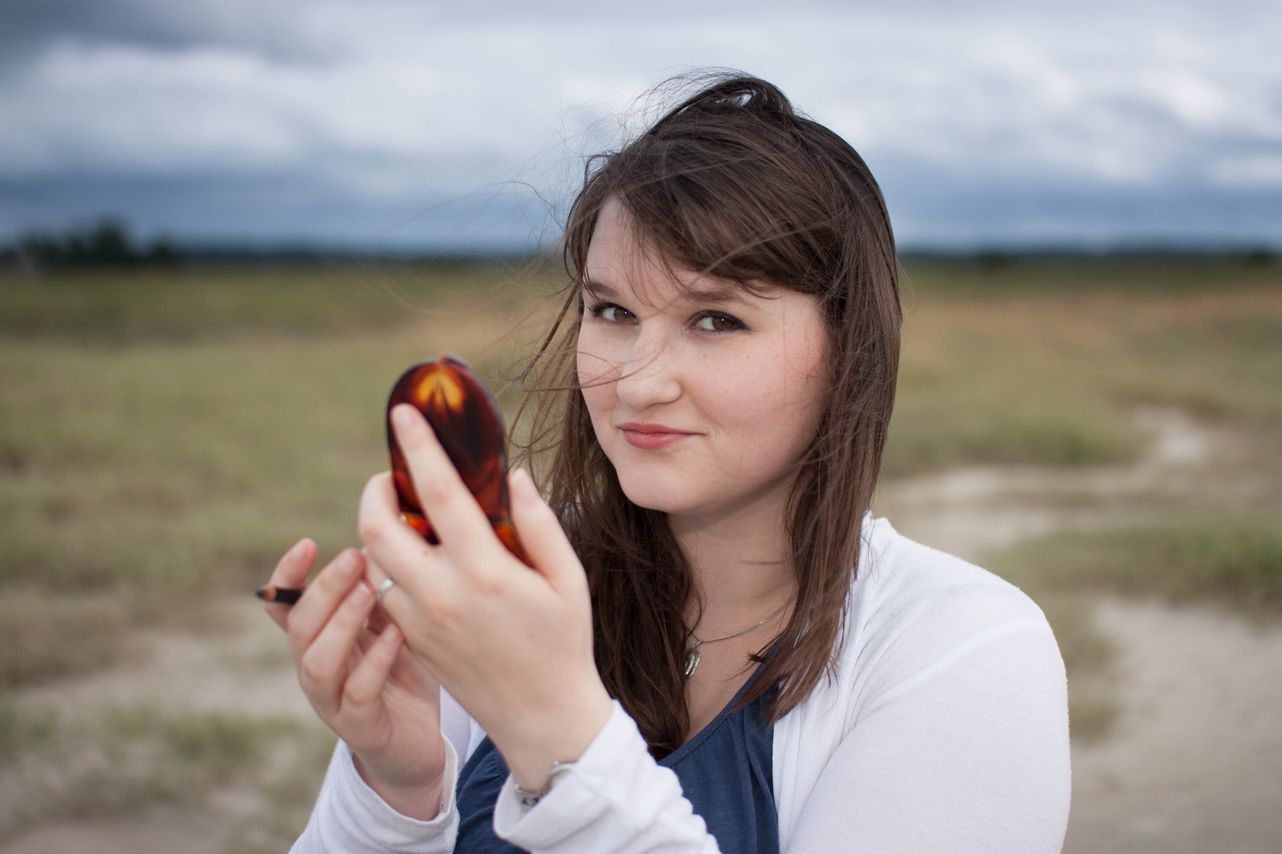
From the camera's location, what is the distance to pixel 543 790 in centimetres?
115

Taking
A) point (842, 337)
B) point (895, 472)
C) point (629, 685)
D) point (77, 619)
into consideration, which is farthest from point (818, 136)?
point (895, 472)

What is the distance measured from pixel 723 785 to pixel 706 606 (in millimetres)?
380

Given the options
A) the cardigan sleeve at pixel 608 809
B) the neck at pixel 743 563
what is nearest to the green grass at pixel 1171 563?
the neck at pixel 743 563

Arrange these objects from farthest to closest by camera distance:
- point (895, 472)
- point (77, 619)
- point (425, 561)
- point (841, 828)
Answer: point (895, 472)
point (77, 619)
point (841, 828)
point (425, 561)

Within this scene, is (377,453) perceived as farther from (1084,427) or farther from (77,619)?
(1084,427)

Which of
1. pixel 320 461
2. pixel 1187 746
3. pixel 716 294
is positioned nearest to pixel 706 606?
pixel 716 294

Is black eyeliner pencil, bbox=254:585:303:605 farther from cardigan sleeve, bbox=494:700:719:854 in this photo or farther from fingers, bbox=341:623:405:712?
cardigan sleeve, bbox=494:700:719:854

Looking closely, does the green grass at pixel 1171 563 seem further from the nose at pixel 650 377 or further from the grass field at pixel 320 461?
the nose at pixel 650 377

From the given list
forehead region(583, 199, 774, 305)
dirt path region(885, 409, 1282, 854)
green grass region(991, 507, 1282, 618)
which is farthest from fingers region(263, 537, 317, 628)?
green grass region(991, 507, 1282, 618)

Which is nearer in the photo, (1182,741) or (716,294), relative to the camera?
(716,294)

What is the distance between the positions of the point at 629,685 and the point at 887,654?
49 cm

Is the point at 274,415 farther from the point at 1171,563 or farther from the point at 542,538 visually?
the point at 542,538

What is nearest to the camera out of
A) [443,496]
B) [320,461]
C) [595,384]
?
[443,496]

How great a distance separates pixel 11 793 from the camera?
3.79 meters
